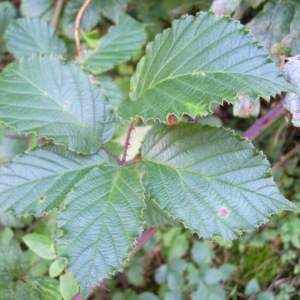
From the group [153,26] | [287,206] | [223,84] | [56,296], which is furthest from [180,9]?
[56,296]

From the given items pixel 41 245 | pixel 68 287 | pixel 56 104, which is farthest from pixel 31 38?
pixel 68 287

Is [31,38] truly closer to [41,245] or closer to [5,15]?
[5,15]

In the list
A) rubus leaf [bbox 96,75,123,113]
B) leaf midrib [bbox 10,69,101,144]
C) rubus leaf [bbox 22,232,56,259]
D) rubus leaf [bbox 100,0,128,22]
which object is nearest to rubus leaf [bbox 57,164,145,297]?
leaf midrib [bbox 10,69,101,144]

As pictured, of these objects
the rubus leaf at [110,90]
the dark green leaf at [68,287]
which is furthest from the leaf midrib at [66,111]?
the rubus leaf at [110,90]

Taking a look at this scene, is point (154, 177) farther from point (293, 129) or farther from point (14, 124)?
point (293, 129)

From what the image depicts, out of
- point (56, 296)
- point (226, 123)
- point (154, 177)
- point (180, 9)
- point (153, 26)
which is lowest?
point (56, 296)

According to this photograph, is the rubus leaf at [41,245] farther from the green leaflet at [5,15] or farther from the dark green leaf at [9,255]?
the green leaflet at [5,15]
